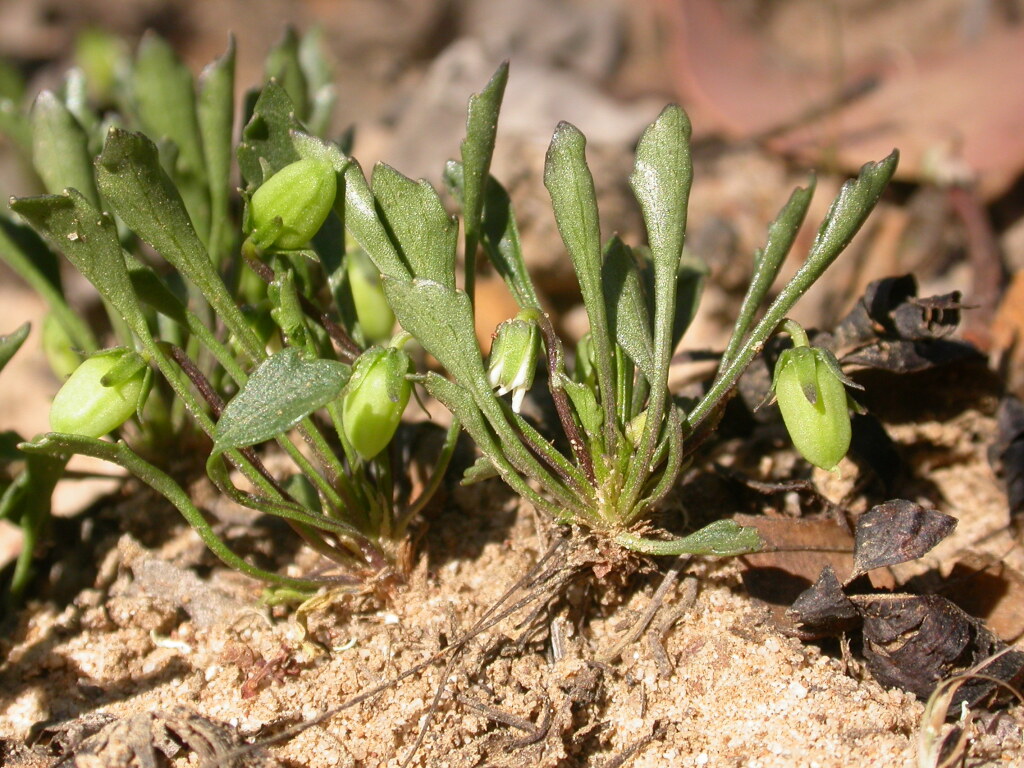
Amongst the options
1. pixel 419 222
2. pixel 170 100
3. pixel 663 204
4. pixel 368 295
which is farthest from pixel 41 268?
pixel 663 204

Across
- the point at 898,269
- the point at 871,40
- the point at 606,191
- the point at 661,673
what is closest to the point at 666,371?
the point at 661,673

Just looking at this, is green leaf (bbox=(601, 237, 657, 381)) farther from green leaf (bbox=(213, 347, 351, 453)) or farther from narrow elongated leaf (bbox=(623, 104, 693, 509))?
green leaf (bbox=(213, 347, 351, 453))

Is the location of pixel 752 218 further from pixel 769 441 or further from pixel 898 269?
pixel 769 441

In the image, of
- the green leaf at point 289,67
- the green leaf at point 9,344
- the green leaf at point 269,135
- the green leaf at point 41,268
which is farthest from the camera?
the green leaf at point 289,67

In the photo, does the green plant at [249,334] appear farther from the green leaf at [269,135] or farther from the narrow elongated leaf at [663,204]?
the narrow elongated leaf at [663,204]

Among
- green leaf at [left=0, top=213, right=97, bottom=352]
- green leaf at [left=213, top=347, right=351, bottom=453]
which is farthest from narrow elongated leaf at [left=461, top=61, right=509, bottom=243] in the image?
green leaf at [left=0, top=213, right=97, bottom=352]

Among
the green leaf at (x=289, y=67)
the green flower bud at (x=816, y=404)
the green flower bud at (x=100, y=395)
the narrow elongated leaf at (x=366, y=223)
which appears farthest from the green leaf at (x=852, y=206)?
the green leaf at (x=289, y=67)

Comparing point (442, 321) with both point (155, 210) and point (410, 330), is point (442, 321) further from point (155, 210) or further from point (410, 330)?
point (155, 210)
